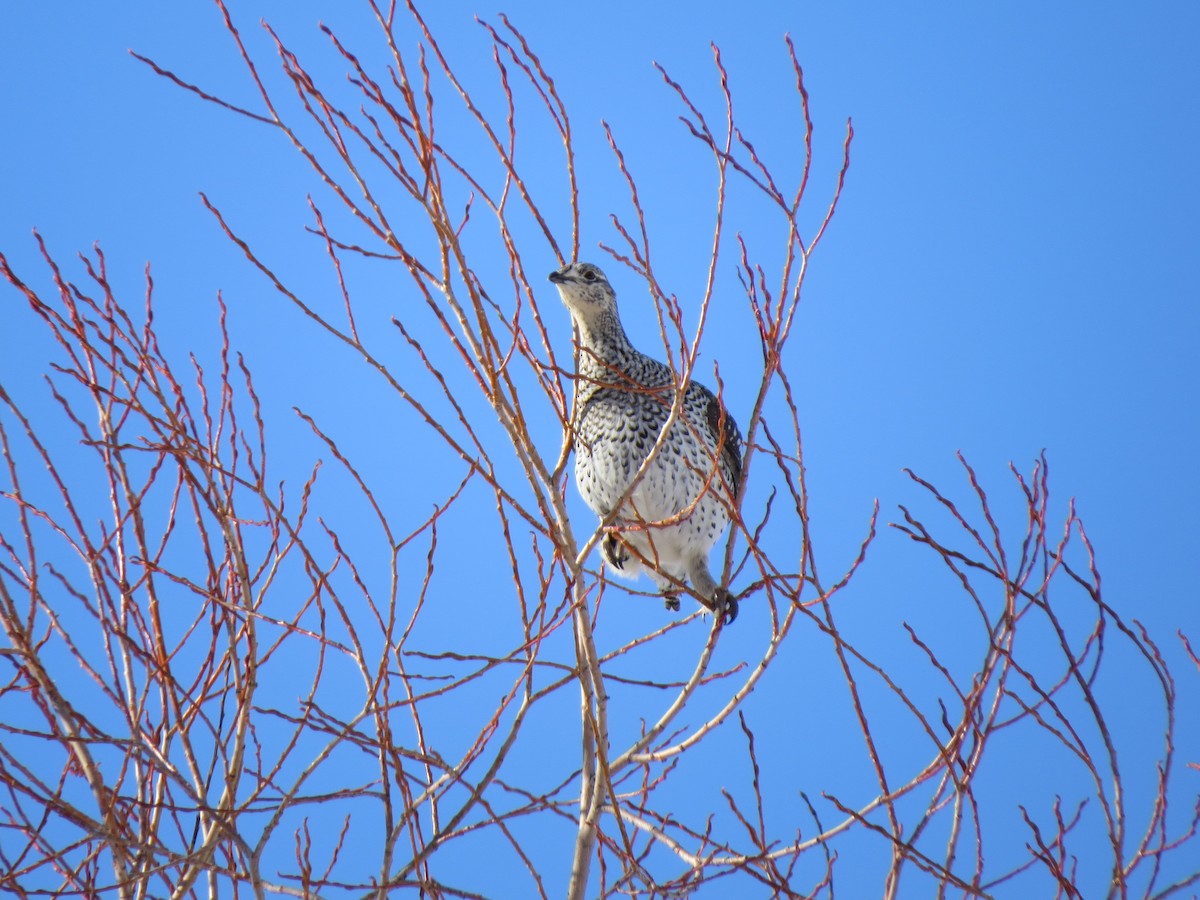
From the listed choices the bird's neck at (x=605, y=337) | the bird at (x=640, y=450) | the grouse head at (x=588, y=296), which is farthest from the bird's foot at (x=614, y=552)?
the grouse head at (x=588, y=296)

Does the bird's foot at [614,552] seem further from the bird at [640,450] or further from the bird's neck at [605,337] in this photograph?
the bird's neck at [605,337]

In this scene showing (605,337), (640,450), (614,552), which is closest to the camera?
(640,450)

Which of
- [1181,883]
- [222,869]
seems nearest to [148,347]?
[222,869]

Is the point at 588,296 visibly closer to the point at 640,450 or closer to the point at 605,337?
the point at 605,337

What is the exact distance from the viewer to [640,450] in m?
5.79

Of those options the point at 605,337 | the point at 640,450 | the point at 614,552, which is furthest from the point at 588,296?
the point at 614,552

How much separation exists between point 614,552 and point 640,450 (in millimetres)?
653

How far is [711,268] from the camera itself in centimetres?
286

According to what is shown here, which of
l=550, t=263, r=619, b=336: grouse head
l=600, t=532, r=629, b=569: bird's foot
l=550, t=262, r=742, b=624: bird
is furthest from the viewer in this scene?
l=550, t=263, r=619, b=336: grouse head

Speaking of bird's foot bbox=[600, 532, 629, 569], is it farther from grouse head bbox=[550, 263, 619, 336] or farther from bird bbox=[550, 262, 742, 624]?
grouse head bbox=[550, 263, 619, 336]

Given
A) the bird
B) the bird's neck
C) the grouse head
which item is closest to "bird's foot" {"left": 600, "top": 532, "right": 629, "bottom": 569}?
the bird

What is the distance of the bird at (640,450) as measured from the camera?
581cm

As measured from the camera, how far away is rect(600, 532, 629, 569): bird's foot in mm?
6102

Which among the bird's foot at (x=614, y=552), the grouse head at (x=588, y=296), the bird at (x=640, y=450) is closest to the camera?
the bird at (x=640, y=450)
